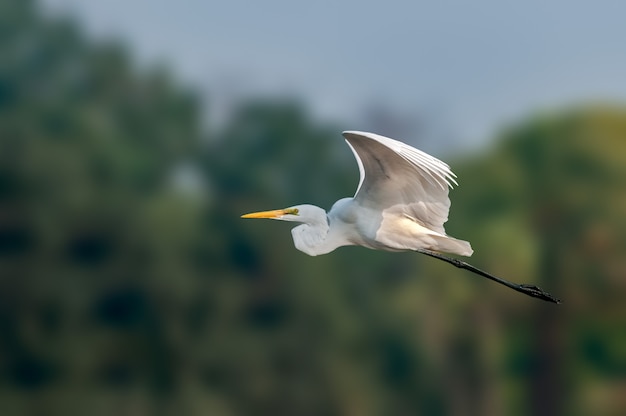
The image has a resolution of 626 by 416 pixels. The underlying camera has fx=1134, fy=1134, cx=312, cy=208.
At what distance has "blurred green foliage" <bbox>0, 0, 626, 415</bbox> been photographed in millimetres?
8539

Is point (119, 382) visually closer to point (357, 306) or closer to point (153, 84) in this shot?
point (357, 306)

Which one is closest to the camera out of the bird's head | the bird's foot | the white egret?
the white egret

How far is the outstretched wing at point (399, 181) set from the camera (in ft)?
11.4

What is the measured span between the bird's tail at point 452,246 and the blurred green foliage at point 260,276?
14.7ft

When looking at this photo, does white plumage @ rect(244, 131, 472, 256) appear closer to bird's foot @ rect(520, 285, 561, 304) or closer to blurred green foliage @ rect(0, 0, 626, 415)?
bird's foot @ rect(520, 285, 561, 304)

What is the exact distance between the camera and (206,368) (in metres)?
8.71

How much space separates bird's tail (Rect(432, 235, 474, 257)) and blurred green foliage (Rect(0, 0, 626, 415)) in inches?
177

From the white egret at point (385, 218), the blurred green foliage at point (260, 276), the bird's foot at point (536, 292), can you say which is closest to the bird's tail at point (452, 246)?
the white egret at point (385, 218)

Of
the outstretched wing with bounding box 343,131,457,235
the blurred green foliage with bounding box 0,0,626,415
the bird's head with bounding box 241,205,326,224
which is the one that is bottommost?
the blurred green foliage with bounding box 0,0,626,415

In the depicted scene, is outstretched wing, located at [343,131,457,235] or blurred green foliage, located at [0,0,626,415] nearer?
outstretched wing, located at [343,131,457,235]

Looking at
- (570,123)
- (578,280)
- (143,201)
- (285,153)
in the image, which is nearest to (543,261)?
(578,280)

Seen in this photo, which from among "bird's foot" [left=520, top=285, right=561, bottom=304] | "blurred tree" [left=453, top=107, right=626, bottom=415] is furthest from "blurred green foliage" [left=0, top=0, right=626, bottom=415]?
"bird's foot" [left=520, top=285, right=561, bottom=304]

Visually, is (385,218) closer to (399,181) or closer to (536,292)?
(399,181)

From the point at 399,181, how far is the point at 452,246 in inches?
11.8
